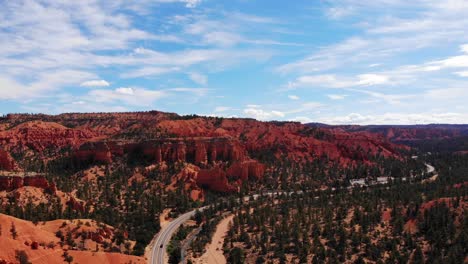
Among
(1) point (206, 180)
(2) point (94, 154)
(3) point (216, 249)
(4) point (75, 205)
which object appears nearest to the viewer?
(3) point (216, 249)

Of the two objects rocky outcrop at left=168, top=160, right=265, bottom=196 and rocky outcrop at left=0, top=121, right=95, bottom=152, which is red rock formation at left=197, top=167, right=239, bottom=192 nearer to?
rocky outcrop at left=168, top=160, right=265, bottom=196

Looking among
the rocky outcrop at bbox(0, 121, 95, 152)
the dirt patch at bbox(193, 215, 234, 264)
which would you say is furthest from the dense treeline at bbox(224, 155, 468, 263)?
the rocky outcrop at bbox(0, 121, 95, 152)

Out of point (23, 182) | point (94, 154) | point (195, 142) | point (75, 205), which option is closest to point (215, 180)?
point (195, 142)

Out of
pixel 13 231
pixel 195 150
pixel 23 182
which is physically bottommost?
pixel 13 231

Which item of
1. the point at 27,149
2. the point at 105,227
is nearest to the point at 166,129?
the point at 27,149

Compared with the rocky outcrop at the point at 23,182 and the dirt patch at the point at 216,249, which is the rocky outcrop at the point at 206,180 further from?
the rocky outcrop at the point at 23,182

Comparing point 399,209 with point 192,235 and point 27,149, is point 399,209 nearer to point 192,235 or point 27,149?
point 192,235

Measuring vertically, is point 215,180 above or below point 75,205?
above

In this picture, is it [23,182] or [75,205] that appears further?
[23,182]

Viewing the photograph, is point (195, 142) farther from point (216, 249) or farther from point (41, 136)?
point (216, 249)

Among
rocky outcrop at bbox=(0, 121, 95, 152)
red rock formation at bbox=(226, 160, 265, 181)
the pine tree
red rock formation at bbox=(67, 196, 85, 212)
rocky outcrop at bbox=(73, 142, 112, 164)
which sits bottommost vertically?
red rock formation at bbox=(67, 196, 85, 212)
